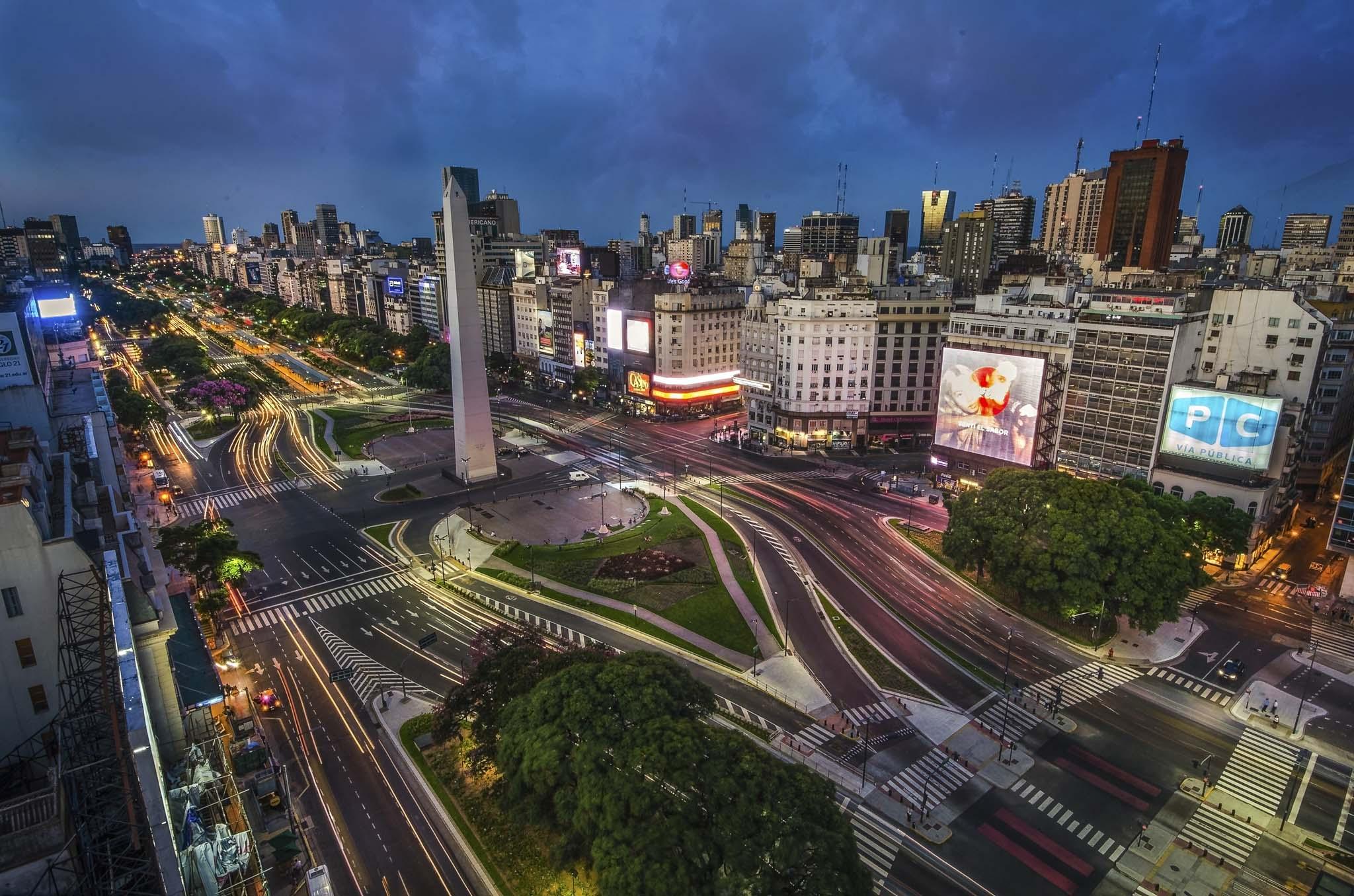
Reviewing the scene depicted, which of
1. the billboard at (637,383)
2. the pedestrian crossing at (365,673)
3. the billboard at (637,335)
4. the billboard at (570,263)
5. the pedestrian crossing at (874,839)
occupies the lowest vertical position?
the pedestrian crossing at (874,839)

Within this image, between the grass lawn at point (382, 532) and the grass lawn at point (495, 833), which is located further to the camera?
the grass lawn at point (382, 532)

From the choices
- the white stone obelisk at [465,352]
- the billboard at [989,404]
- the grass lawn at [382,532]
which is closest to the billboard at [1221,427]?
the billboard at [989,404]

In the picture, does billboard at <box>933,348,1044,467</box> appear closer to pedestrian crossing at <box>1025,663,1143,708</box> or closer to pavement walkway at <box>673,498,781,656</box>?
pavement walkway at <box>673,498,781,656</box>

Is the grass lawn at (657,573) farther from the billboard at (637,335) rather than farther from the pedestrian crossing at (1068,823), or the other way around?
the billboard at (637,335)

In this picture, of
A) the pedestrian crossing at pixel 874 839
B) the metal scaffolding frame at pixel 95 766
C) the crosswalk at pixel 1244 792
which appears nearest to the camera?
the metal scaffolding frame at pixel 95 766

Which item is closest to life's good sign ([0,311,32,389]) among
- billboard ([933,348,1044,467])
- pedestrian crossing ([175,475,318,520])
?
pedestrian crossing ([175,475,318,520])

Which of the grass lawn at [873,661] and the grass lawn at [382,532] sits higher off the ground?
the grass lawn at [382,532]

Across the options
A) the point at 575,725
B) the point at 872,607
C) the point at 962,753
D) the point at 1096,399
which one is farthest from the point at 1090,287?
the point at 575,725

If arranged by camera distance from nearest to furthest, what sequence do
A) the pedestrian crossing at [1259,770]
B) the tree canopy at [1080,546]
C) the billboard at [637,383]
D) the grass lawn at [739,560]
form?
the pedestrian crossing at [1259,770], the tree canopy at [1080,546], the grass lawn at [739,560], the billboard at [637,383]
